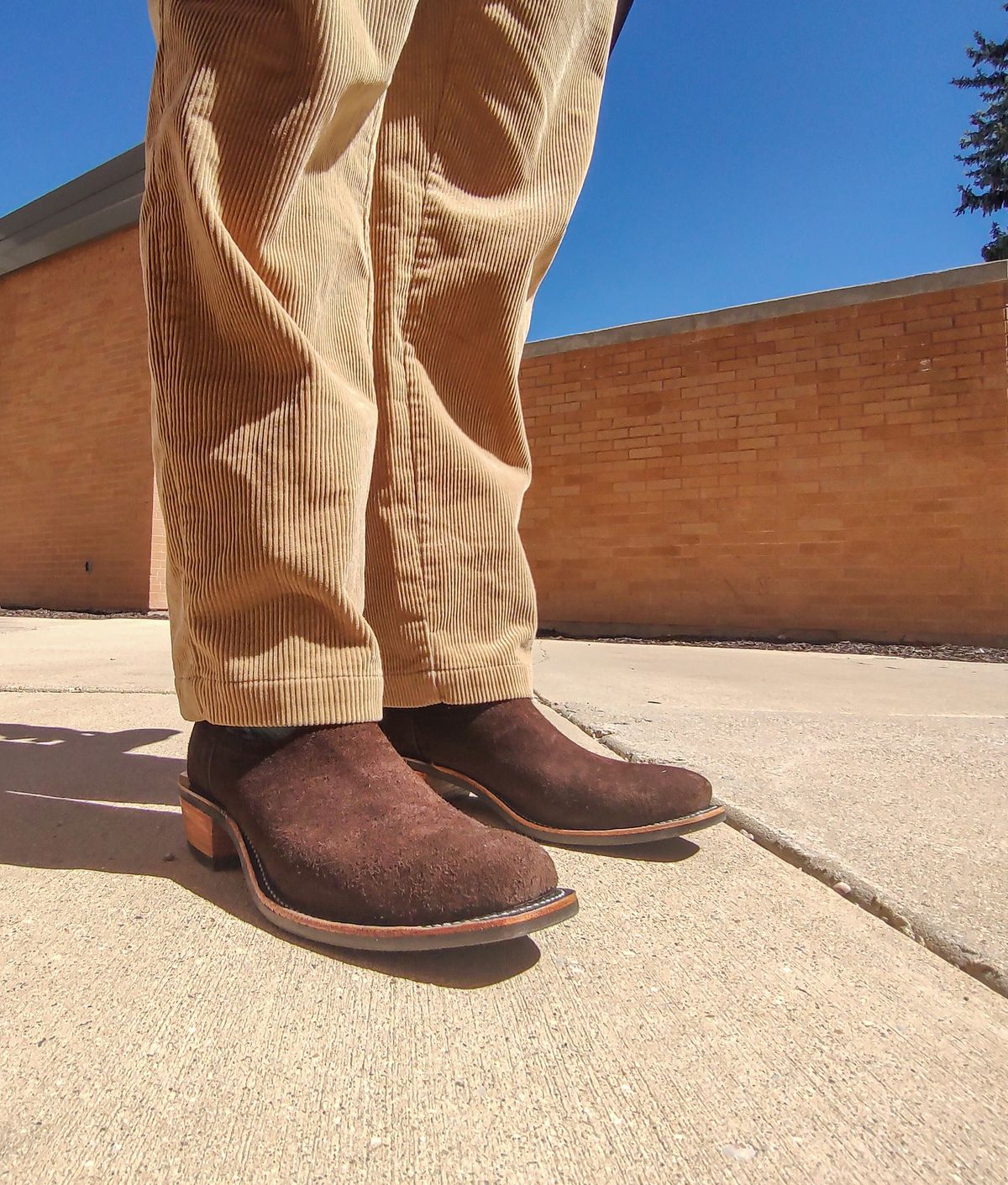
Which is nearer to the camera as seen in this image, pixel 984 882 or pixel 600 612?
pixel 984 882

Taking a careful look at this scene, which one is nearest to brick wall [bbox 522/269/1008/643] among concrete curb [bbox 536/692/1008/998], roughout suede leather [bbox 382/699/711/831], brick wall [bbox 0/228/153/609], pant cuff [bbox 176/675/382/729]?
brick wall [bbox 0/228/153/609]

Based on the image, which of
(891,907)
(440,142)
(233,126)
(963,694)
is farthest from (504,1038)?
(963,694)

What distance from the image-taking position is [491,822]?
3.16 ft

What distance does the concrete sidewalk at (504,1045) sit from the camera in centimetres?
40

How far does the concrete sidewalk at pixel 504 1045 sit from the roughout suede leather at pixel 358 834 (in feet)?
0.17

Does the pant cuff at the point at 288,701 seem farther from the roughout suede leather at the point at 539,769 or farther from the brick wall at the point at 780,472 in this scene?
the brick wall at the point at 780,472

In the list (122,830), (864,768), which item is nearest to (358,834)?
(122,830)

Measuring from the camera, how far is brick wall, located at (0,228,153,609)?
6898 millimetres

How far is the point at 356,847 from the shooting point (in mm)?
648

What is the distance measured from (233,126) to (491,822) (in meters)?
0.82

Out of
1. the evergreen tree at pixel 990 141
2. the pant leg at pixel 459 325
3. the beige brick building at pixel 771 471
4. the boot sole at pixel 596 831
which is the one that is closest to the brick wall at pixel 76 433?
the beige brick building at pixel 771 471

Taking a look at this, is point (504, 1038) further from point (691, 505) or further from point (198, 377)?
point (691, 505)

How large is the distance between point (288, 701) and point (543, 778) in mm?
335

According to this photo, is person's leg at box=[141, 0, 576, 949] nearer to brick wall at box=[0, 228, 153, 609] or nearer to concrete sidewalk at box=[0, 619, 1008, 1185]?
concrete sidewalk at box=[0, 619, 1008, 1185]
